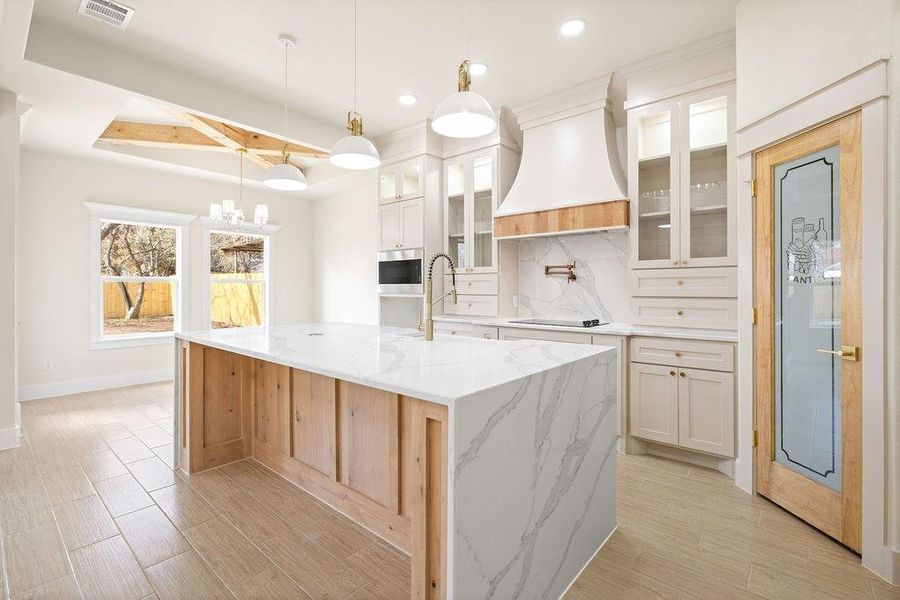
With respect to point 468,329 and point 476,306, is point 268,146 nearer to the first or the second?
point 476,306

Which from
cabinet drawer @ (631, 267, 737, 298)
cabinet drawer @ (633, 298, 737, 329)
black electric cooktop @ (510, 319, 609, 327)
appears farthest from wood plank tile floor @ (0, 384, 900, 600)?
cabinet drawer @ (631, 267, 737, 298)

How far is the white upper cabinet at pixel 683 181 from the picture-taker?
301cm

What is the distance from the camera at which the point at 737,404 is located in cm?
279

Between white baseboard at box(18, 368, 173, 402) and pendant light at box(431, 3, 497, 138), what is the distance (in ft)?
17.6

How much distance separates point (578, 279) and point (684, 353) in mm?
1266

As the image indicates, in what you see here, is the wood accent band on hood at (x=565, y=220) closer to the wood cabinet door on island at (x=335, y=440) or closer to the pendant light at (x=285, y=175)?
the pendant light at (x=285, y=175)

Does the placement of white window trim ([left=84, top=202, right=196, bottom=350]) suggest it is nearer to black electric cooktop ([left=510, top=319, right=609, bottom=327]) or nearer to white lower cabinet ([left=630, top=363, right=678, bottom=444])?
black electric cooktop ([left=510, top=319, right=609, bottom=327])

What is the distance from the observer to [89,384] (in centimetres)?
502

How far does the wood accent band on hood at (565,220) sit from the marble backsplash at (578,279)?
1.32 feet

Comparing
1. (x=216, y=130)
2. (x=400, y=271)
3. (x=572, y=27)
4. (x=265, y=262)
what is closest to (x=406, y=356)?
(x=572, y=27)

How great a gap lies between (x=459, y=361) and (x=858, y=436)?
6.23 feet

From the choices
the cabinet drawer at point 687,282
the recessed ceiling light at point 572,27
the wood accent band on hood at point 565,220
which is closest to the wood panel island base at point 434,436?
the cabinet drawer at point 687,282

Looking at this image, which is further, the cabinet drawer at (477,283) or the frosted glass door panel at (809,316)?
the cabinet drawer at (477,283)

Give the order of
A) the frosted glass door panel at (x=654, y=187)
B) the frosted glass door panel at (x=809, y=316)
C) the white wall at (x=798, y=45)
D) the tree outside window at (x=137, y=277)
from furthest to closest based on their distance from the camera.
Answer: the tree outside window at (x=137, y=277), the frosted glass door panel at (x=654, y=187), the frosted glass door panel at (x=809, y=316), the white wall at (x=798, y=45)
